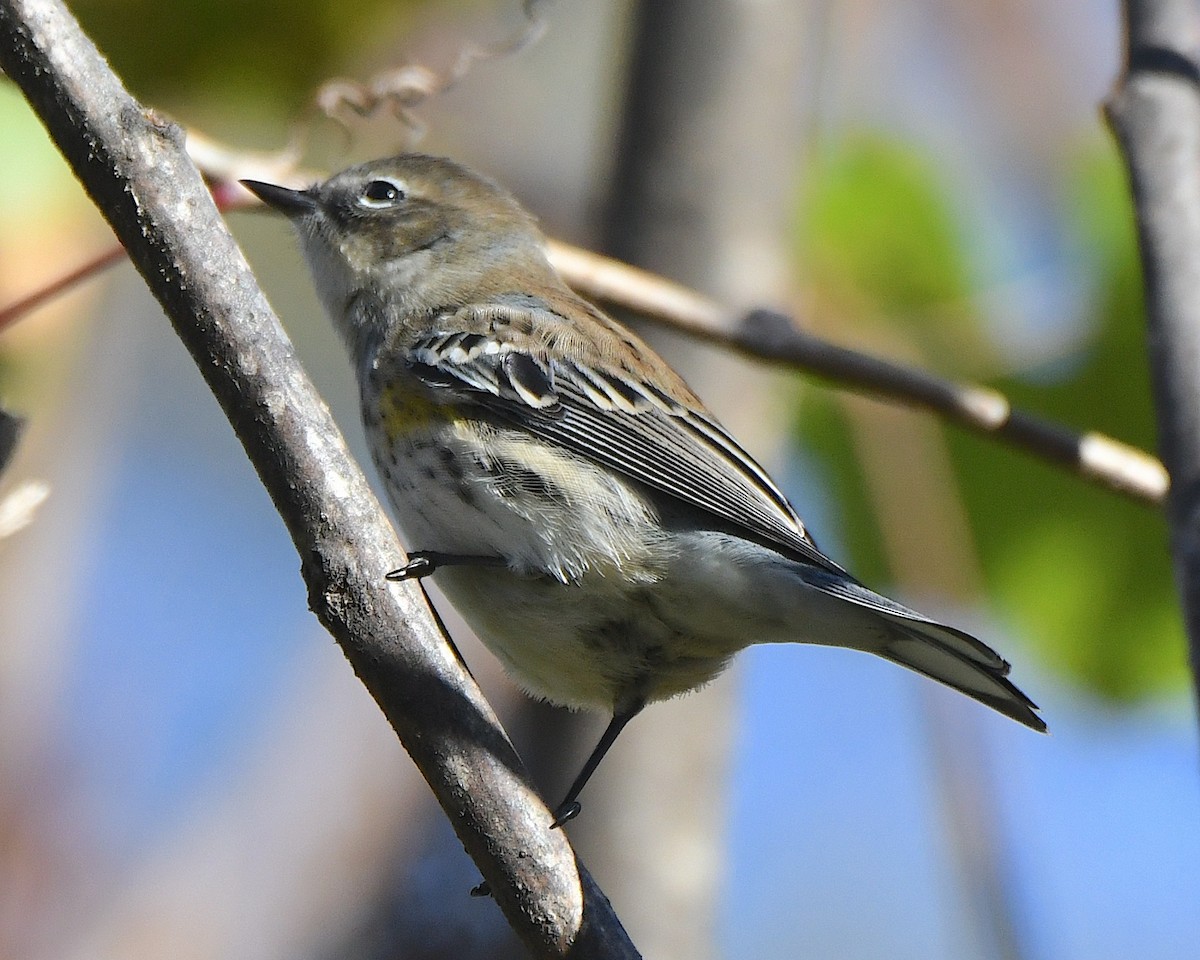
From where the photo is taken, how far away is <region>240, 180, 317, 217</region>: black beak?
9.88 feet

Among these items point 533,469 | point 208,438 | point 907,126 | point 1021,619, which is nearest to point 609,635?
point 533,469

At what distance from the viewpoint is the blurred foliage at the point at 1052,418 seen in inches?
142

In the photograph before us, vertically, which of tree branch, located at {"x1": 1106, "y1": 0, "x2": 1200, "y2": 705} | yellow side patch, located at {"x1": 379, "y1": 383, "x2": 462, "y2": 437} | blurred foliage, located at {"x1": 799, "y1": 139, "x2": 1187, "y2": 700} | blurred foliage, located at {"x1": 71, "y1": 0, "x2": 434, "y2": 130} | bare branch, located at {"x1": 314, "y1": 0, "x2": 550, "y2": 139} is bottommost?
blurred foliage, located at {"x1": 799, "y1": 139, "x2": 1187, "y2": 700}

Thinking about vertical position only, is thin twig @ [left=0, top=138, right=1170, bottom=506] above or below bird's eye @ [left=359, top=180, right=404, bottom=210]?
above

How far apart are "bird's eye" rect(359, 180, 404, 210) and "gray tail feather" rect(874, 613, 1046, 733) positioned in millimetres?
1746

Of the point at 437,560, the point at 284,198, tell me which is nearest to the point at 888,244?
the point at 284,198

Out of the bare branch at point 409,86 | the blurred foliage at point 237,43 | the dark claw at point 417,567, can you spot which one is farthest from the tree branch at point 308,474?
the blurred foliage at point 237,43

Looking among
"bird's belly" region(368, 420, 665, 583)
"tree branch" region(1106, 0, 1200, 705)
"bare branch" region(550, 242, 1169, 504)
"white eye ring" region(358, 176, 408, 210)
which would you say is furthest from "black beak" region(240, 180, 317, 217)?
"tree branch" region(1106, 0, 1200, 705)

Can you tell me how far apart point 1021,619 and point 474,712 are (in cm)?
230

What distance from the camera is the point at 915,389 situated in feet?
9.29

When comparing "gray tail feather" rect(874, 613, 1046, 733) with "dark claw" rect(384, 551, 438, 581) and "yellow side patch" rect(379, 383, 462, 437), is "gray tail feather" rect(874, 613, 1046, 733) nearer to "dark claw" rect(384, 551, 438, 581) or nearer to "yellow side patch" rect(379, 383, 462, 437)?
"dark claw" rect(384, 551, 438, 581)

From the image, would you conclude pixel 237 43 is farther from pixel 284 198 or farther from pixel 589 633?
pixel 589 633

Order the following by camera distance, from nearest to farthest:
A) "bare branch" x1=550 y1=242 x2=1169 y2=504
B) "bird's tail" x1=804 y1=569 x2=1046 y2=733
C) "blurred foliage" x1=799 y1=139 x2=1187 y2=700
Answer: "bird's tail" x1=804 y1=569 x2=1046 y2=733
"bare branch" x1=550 y1=242 x2=1169 y2=504
"blurred foliage" x1=799 y1=139 x2=1187 y2=700

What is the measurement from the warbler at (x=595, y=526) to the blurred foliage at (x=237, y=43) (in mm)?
742
